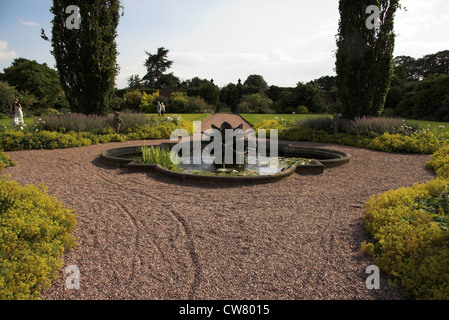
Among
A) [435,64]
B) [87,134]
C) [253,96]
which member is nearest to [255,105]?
[253,96]

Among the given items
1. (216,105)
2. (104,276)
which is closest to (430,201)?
(104,276)

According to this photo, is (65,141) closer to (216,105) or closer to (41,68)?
(41,68)

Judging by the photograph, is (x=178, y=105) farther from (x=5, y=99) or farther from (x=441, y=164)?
(x=441, y=164)

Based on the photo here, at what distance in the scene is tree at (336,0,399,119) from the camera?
1199cm

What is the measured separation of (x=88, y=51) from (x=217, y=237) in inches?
480

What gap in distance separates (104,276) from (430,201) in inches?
155

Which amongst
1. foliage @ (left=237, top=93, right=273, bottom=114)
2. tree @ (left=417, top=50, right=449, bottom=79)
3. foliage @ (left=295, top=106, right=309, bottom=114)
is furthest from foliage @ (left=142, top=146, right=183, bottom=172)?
tree @ (left=417, top=50, right=449, bottom=79)

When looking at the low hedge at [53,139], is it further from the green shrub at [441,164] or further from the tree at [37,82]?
the tree at [37,82]

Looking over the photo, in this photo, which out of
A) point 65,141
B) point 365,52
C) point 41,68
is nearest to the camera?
point 65,141

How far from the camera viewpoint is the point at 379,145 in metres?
9.62

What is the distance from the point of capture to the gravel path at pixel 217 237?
2553 mm
